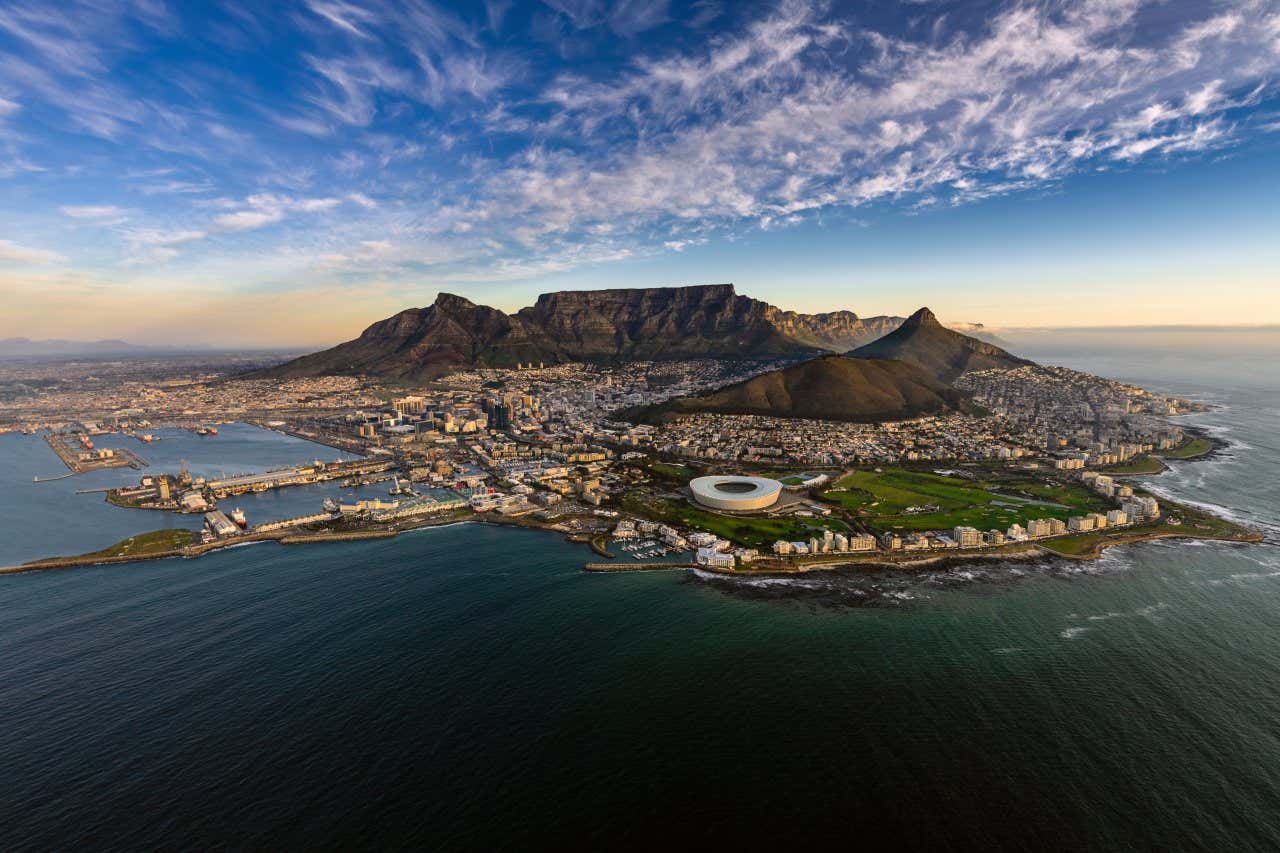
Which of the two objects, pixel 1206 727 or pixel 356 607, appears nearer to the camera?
pixel 1206 727

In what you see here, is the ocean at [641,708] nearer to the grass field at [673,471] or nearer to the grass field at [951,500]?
the grass field at [951,500]

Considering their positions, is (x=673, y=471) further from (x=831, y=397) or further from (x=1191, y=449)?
(x=1191, y=449)

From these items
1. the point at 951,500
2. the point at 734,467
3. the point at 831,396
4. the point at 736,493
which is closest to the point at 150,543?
the point at 736,493

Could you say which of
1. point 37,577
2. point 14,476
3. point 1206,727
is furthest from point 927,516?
point 14,476

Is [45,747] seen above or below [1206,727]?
above

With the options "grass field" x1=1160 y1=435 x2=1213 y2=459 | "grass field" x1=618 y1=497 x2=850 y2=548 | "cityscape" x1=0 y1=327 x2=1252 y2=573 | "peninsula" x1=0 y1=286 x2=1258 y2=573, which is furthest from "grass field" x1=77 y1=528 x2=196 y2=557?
"grass field" x1=1160 y1=435 x2=1213 y2=459

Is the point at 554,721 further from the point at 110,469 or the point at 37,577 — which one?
the point at 110,469

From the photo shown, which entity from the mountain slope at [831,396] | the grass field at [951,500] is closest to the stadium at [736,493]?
the grass field at [951,500]

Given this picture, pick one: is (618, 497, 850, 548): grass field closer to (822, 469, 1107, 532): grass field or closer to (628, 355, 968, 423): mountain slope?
(822, 469, 1107, 532): grass field
